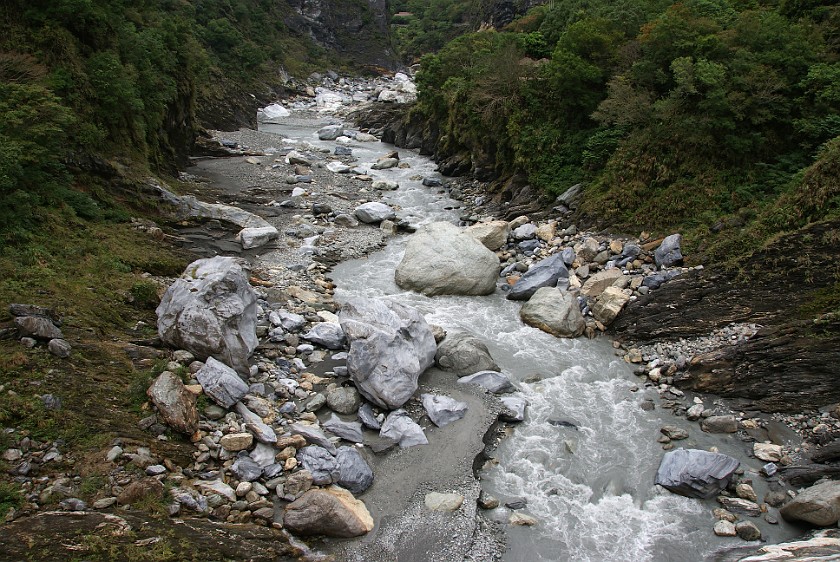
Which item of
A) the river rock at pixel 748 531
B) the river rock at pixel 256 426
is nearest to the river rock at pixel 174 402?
the river rock at pixel 256 426

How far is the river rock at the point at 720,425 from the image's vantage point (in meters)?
11.0

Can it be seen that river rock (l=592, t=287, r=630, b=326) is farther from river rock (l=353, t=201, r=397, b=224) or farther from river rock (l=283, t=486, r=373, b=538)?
river rock (l=353, t=201, r=397, b=224)

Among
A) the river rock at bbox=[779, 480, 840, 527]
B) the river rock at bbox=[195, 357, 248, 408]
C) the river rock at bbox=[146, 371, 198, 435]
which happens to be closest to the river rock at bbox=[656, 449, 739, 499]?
the river rock at bbox=[779, 480, 840, 527]

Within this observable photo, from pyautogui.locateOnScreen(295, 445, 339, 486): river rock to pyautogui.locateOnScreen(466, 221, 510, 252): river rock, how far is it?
11.6 metres

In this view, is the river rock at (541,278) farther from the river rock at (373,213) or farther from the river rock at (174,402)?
the river rock at (174,402)

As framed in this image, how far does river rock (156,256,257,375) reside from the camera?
10.9 meters

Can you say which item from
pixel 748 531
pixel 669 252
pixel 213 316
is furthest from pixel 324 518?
pixel 669 252

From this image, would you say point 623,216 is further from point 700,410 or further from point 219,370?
point 219,370

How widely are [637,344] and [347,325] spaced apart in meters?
7.55

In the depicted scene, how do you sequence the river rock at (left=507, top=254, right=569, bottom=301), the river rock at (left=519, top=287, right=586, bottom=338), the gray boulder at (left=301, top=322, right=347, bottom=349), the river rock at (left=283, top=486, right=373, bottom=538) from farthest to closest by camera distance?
the river rock at (left=507, top=254, right=569, bottom=301)
the river rock at (left=519, top=287, right=586, bottom=338)
the gray boulder at (left=301, top=322, right=347, bottom=349)
the river rock at (left=283, top=486, right=373, bottom=538)

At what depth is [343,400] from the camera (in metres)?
10.8

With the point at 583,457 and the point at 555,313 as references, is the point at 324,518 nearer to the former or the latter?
the point at 583,457

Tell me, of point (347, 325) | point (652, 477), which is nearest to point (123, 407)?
point (347, 325)

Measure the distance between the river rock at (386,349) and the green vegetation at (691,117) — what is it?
348 inches
